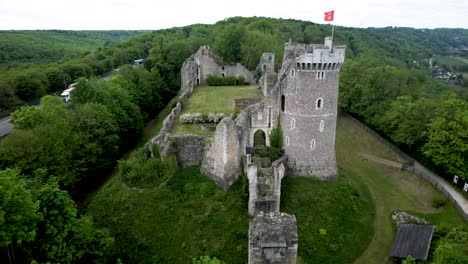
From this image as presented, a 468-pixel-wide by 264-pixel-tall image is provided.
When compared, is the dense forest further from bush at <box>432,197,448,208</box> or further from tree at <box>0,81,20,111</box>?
bush at <box>432,197,448,208</box>

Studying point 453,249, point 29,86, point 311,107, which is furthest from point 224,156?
point 29,86

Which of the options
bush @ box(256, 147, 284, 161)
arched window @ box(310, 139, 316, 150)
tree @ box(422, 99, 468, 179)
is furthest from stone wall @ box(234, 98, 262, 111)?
tree @ box(422, 99, 468, 179)

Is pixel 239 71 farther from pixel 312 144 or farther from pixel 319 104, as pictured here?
pixel 312 144

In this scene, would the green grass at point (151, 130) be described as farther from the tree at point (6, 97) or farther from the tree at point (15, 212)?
the tree at point (15, 212)

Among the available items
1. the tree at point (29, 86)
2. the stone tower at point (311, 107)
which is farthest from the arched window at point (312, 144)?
the tree at point (29, 86)

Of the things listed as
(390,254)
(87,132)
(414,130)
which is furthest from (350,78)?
(87,132)

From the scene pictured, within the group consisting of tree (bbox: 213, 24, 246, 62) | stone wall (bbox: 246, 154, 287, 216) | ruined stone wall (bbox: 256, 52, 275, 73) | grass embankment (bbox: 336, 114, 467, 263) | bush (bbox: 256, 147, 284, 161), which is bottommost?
grass embankment (bbox: 336, 114, 467, 263)
